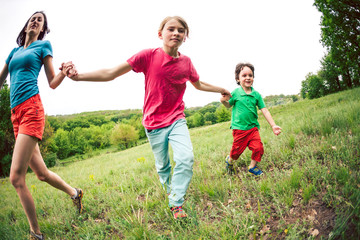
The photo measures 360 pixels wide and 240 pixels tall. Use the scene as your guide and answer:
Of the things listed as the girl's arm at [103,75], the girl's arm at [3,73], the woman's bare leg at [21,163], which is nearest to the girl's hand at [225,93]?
the girl's arm at [103,75]

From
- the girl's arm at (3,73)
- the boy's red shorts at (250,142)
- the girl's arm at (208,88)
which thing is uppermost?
the girl's arm at (3,73)

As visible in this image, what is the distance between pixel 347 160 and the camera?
240 cm

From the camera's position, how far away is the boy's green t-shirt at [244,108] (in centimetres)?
313

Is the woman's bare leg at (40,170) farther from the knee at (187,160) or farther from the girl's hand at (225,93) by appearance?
the girl's hand at (225,93)

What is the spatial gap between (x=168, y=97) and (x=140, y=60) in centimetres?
61

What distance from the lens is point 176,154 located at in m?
2.23

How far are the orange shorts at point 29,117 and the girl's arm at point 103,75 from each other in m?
0.70

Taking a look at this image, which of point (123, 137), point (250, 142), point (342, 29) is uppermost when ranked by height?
point (342, 29)

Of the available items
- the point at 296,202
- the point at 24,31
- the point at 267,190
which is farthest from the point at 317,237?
the point at 24,31

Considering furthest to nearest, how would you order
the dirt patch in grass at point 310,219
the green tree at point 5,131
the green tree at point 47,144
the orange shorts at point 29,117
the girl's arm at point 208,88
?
the green tree at point 47,144
the green tree at point 5,131
the girl's arm at point 208,88
the orange shorts at point 29,117
the dirt patch in grass at point 310,219

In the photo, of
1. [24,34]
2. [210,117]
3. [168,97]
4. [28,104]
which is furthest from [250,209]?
[210,117]

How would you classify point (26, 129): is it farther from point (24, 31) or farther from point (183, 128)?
point (183, 128)

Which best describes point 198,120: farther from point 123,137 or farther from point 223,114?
point 123,137

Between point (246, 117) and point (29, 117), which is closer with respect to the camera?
point (29, 117)
